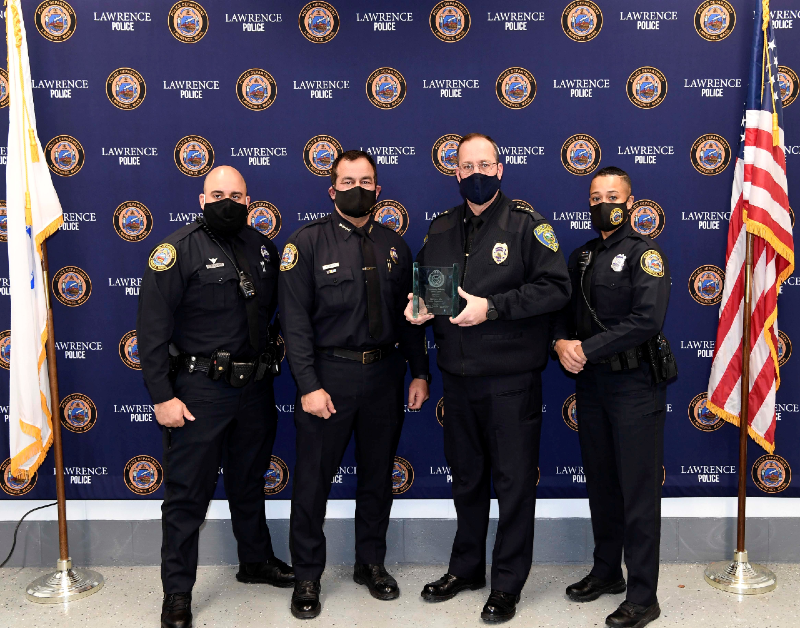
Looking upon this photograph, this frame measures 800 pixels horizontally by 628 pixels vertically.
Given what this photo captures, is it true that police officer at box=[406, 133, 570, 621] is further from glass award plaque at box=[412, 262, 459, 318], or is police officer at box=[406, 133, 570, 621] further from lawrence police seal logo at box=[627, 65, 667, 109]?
lawrence police seal logo at box=[627, 65, 667, 109]

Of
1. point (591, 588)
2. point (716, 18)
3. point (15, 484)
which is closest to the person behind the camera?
point (591, 588)

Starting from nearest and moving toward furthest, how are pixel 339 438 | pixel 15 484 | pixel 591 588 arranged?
pixel 339 438 → pixel 591 588 → pixel 15 484

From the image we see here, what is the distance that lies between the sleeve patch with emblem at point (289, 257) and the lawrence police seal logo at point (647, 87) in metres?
1.96

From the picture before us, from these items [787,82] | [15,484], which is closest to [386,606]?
[15,484]

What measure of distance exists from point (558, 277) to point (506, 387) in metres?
Answer: 0.54

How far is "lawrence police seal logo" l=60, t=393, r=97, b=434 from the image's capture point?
3551mm

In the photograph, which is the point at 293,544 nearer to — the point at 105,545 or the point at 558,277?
the point at 105,545

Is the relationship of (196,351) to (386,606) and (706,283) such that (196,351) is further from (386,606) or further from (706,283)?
(706,283)

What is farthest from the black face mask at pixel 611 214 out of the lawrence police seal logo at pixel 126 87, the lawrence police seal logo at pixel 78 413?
the lawrence police seal logo at pixel 78 413

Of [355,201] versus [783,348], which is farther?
[783,348]

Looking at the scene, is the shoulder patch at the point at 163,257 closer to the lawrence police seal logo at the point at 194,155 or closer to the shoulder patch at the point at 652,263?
the lawrence police seal logo at the point at 194,155

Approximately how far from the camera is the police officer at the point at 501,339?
288 cm

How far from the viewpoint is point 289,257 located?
9.66 ft

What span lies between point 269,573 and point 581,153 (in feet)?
8.93
